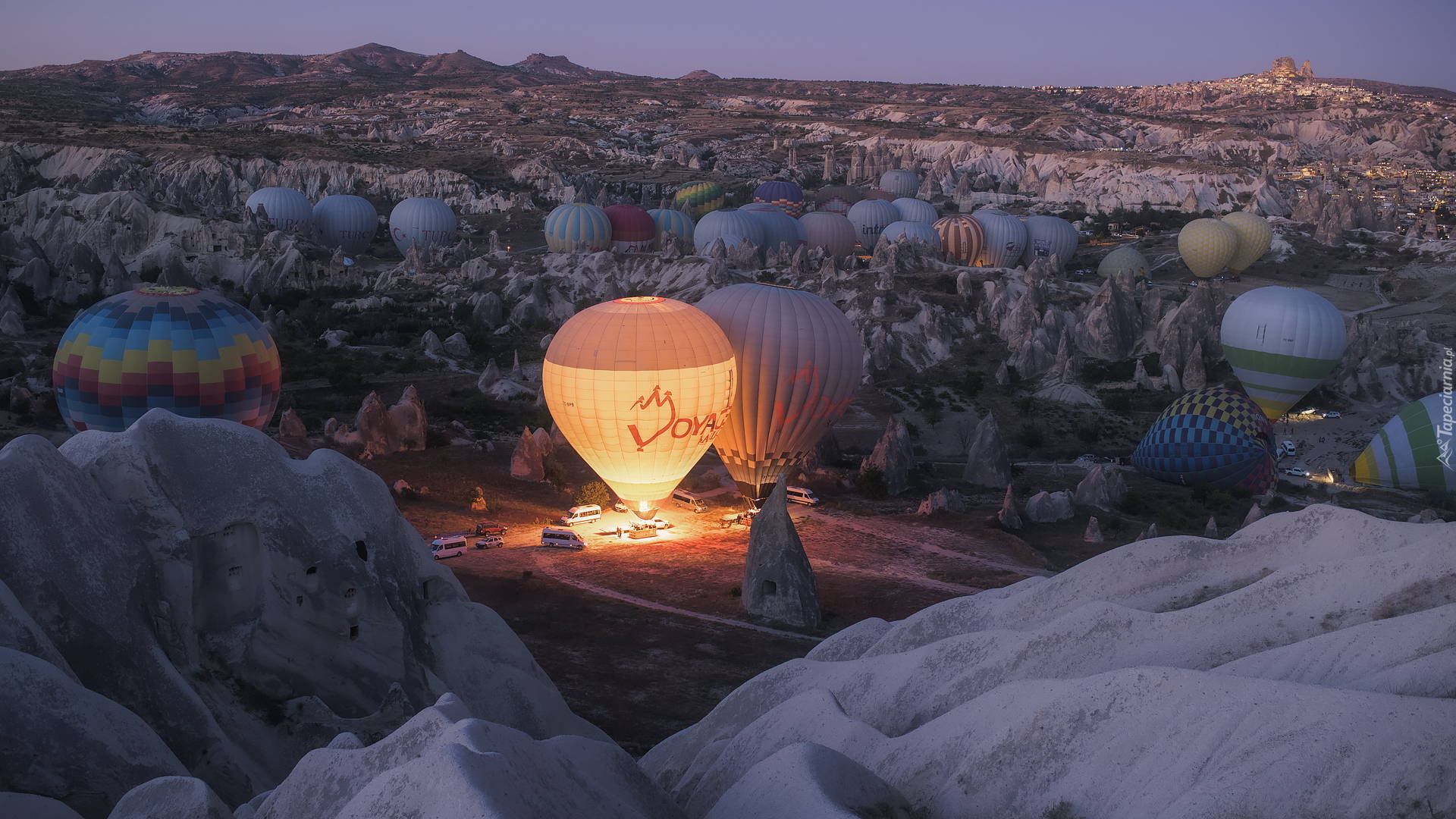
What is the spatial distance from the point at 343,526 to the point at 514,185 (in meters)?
83.8

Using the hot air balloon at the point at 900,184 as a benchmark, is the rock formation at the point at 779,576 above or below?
below

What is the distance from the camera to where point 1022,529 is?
28484 mm

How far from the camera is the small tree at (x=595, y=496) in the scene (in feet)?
96.4

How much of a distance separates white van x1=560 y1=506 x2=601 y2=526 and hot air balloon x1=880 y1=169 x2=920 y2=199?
73.8m

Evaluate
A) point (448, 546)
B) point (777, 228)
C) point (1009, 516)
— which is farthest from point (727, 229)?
point (448, 546)

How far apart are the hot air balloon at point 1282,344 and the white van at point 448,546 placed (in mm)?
31326

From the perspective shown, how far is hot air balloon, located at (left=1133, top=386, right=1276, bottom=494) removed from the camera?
3262 centimetres

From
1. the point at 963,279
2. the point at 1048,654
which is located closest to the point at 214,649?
the point at 1048,654


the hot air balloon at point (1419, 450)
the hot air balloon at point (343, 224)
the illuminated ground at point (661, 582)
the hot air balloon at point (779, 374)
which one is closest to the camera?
the illuminated ground at point (661, 582)

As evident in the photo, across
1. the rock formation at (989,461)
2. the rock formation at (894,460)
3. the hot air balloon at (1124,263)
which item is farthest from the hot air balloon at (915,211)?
the rock formation at (894,460)

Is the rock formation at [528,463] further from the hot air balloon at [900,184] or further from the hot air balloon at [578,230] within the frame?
the hot air balloon at [900,184]

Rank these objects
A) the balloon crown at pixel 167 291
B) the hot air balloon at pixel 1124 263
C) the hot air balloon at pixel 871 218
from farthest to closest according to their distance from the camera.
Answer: the hot air balloon at pixel 871 218 → the hot air balloon at pixel 1124 263 → the balloon crown at pixel 167 291

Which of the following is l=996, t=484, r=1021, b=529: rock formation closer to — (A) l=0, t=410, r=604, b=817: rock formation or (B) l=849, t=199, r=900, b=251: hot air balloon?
(A) l=0, t=410, r=604, b=817: rock formation

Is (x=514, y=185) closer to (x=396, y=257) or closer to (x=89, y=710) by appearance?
(x=396, y=257)
